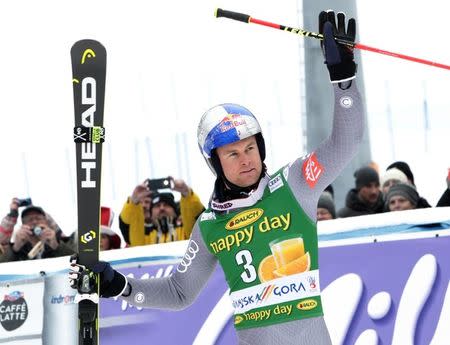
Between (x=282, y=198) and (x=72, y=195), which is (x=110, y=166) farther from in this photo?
(x=282, y=198)

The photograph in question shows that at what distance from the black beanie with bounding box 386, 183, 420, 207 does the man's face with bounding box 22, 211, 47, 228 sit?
320cm

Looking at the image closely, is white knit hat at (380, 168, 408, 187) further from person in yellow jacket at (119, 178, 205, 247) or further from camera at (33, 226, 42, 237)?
camera at (33, 226, 42, 237)

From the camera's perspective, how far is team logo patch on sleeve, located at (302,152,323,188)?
629cm

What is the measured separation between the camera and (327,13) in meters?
6.15

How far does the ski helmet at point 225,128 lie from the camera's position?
21.2 ft

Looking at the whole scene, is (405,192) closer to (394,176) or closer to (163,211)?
(394,176)

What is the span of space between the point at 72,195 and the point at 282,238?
1028 cm

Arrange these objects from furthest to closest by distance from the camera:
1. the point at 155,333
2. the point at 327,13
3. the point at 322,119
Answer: the point at 322,119 → the point at 155,333 → the point at 327,13

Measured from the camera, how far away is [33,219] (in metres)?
11.2

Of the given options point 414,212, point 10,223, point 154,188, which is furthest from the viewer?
point 10,223

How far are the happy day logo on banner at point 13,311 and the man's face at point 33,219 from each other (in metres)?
1.11

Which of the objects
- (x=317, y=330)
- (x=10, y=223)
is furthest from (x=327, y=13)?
(x=10, y=223)

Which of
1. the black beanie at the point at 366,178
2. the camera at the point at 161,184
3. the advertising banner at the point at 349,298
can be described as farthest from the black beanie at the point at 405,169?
the camera at the point at 161,184

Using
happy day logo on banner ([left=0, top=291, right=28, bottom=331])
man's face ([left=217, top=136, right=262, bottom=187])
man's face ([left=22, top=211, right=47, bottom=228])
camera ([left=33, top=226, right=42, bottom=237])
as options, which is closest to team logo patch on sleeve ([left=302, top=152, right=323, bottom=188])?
man's face ([left=217, top=136, right=262, bottom=187])
